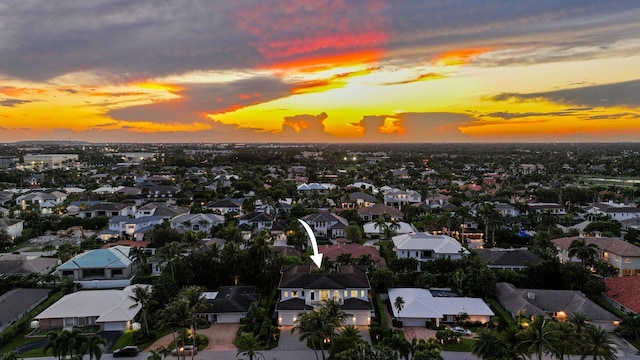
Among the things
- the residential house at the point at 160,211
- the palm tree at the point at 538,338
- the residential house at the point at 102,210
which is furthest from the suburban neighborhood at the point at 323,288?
the residential house at the point at 102,210

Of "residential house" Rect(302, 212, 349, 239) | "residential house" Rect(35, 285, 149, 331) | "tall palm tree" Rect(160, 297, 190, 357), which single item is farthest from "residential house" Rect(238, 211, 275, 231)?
"tall palm tree" Rect(160, 297, 190, 357)

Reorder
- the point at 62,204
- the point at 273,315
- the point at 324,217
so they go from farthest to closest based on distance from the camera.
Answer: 1. the point at 62,204
2. the point at 324,217
3. the point at 273,315

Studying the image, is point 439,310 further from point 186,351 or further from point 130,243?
point 130,243

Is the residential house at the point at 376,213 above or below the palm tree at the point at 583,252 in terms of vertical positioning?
below

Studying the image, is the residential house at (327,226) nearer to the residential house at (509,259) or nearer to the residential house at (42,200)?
the residential house at (509,259)

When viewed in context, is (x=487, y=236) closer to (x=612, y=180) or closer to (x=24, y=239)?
(x=24, y=239)

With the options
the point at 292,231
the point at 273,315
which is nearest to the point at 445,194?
the point at 292,231
